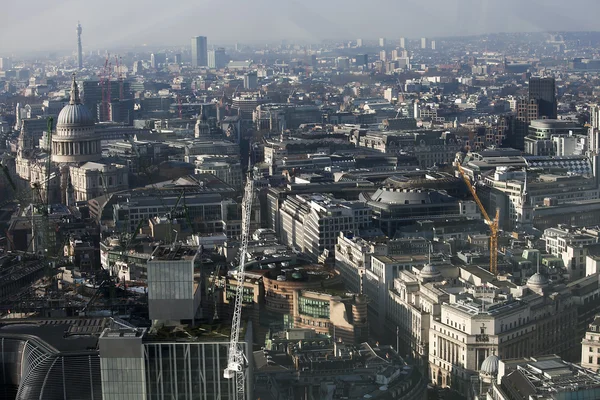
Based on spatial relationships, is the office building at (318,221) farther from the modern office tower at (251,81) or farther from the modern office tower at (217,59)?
the modern office tower at (217,59)

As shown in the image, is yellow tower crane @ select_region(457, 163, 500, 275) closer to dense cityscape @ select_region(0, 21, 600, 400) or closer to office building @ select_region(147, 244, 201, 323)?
dense cityscape @ select_region(0, 21, 600, 400)

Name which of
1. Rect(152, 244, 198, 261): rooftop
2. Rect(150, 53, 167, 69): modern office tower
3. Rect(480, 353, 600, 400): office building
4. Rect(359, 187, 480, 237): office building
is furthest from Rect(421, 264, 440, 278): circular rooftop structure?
Rect(150, 53, 167, 69): modern office tower

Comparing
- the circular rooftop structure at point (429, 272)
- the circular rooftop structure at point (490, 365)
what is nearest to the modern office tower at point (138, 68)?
the circular rooftop structure at point (429, 272)

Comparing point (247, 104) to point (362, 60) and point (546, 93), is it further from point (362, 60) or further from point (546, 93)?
point (362, 60)

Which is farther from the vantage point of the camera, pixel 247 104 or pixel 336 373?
pixel 247 104

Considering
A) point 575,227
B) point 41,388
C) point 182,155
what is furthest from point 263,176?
point 41,388

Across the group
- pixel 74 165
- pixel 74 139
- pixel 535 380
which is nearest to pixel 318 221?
pixel 535 380

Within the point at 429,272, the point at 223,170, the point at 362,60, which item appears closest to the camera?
the point at 429,272
